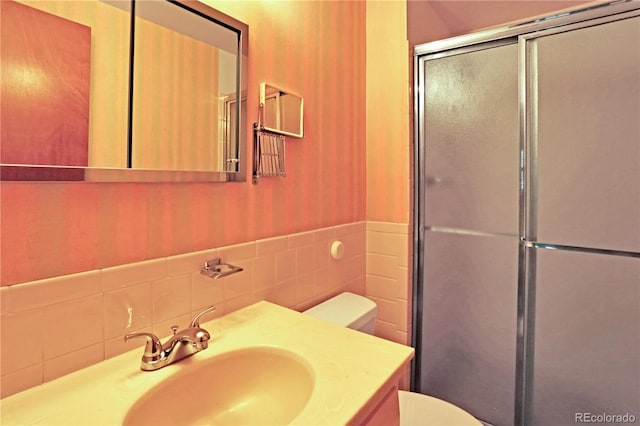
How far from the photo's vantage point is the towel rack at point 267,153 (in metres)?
1.13

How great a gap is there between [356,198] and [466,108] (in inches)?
25.5

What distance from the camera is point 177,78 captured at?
3.01 feet

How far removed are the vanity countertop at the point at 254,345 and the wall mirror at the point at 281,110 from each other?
644 mm

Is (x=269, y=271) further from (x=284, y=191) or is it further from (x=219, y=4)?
(x=219, y=4)

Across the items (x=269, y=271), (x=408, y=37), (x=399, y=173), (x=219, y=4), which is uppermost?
(x=408, y=37)

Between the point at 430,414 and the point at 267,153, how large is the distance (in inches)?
44.1

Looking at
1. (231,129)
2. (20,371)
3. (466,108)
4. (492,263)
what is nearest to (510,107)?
(466,108)

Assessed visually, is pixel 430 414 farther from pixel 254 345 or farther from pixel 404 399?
pixel 254 345

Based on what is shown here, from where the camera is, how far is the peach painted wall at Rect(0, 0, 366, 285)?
70cm

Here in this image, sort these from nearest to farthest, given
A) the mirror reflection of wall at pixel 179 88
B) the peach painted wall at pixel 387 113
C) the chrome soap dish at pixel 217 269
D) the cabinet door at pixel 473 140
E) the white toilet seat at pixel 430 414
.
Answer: the mirror reflection of wall at pixel 179 88 → the chrome soap dish at pixel 217 269 → the white toilet seat at pixel 430 414 → the cabinet door at pixel 473 140 → the peach painted wall at pixel 387 113

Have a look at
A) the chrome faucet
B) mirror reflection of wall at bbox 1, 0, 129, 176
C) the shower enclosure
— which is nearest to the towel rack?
mirror reflection of wall at bbox 1, 0, 129, 176

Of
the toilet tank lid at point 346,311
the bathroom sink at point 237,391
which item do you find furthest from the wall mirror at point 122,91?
the toilet tank lid at point 346,311

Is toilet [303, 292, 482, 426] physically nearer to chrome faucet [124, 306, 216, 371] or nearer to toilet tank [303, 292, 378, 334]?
toilet tank [303, 292, 378, 334]

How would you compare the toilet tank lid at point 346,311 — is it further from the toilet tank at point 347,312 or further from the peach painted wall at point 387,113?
the peach painted wall at point 387,113
